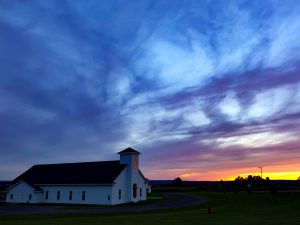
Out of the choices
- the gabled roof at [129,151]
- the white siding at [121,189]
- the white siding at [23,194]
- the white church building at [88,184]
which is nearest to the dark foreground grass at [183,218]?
the white siding at [121,189]

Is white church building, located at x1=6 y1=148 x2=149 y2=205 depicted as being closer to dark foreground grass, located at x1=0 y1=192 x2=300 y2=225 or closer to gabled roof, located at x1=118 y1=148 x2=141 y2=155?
gabled roof, located at x1=118 y1=148 x2=141 y2=155

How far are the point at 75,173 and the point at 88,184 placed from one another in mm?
6739

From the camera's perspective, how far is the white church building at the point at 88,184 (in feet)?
192

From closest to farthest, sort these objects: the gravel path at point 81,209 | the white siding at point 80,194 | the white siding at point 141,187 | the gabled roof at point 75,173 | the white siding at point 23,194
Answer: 1. the gravel path at point 81,209
2. the white siding at point 80,194
3. the gabled roof at point 75,173
4. the white siding at point 23,194
5. the white siding at point 141,187

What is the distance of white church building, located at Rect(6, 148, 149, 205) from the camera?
58625mm

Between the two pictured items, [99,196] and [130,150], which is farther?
[130,150]

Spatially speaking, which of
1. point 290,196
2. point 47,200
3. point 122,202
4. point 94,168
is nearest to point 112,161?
point 94,168

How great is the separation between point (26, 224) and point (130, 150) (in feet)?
120

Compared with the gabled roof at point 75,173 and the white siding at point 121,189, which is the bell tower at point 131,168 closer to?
the white siding at point 121,189

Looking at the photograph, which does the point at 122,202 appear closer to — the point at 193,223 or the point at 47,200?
the point at 47,200

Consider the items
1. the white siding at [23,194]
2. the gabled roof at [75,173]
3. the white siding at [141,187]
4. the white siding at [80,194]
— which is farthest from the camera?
the white siding at [141,187]

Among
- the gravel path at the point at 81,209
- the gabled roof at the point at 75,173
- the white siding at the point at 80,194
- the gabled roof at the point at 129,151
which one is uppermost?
the gabled roof at the point at 129,151

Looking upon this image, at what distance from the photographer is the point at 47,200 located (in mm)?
64188

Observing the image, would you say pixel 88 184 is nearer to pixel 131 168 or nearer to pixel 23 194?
pixel 131 168
